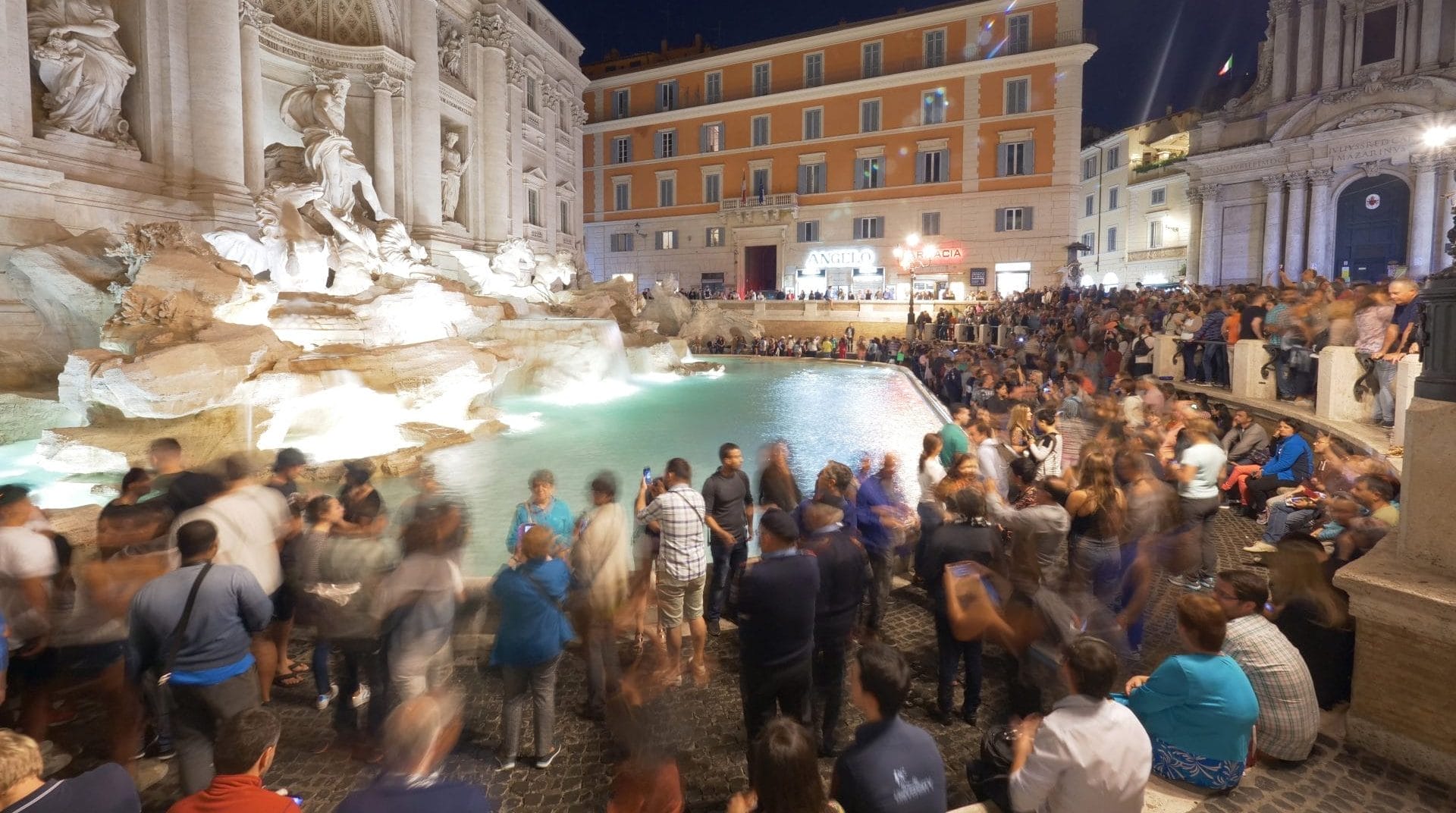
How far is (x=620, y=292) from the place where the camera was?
870 inches

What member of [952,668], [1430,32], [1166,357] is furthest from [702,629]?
[1430,32]

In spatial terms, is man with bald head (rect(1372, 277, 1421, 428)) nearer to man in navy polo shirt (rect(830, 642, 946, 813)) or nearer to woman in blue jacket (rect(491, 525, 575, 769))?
man in navy polo shirt (rect(830, 642, 946, 813))

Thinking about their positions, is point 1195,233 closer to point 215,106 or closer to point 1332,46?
point 1332,46

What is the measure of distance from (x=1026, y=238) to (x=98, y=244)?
27598 millimetres

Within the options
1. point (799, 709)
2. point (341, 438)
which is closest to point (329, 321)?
point (341, 438)

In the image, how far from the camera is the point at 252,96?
1516 centimetres

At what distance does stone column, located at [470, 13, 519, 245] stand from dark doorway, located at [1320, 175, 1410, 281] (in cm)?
2598

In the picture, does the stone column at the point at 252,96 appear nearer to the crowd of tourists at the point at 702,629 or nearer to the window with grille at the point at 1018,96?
the crowd of tourists at the point at 702,629

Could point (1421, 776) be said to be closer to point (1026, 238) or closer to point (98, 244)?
point (98, 244)

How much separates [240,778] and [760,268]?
110ft

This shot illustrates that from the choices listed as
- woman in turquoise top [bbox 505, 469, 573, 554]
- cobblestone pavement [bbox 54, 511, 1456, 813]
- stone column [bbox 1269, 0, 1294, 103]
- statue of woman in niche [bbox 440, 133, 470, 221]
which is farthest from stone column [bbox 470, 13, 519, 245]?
stone column [bbox 1269, 0, 1294, 103]

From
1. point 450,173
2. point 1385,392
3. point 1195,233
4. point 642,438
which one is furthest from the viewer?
point 1195,233

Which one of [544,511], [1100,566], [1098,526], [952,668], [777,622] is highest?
[544,511]

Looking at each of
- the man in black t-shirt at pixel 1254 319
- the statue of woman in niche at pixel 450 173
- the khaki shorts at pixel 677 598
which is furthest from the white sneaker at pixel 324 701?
the statue of woman in niche at pixel 450 173
